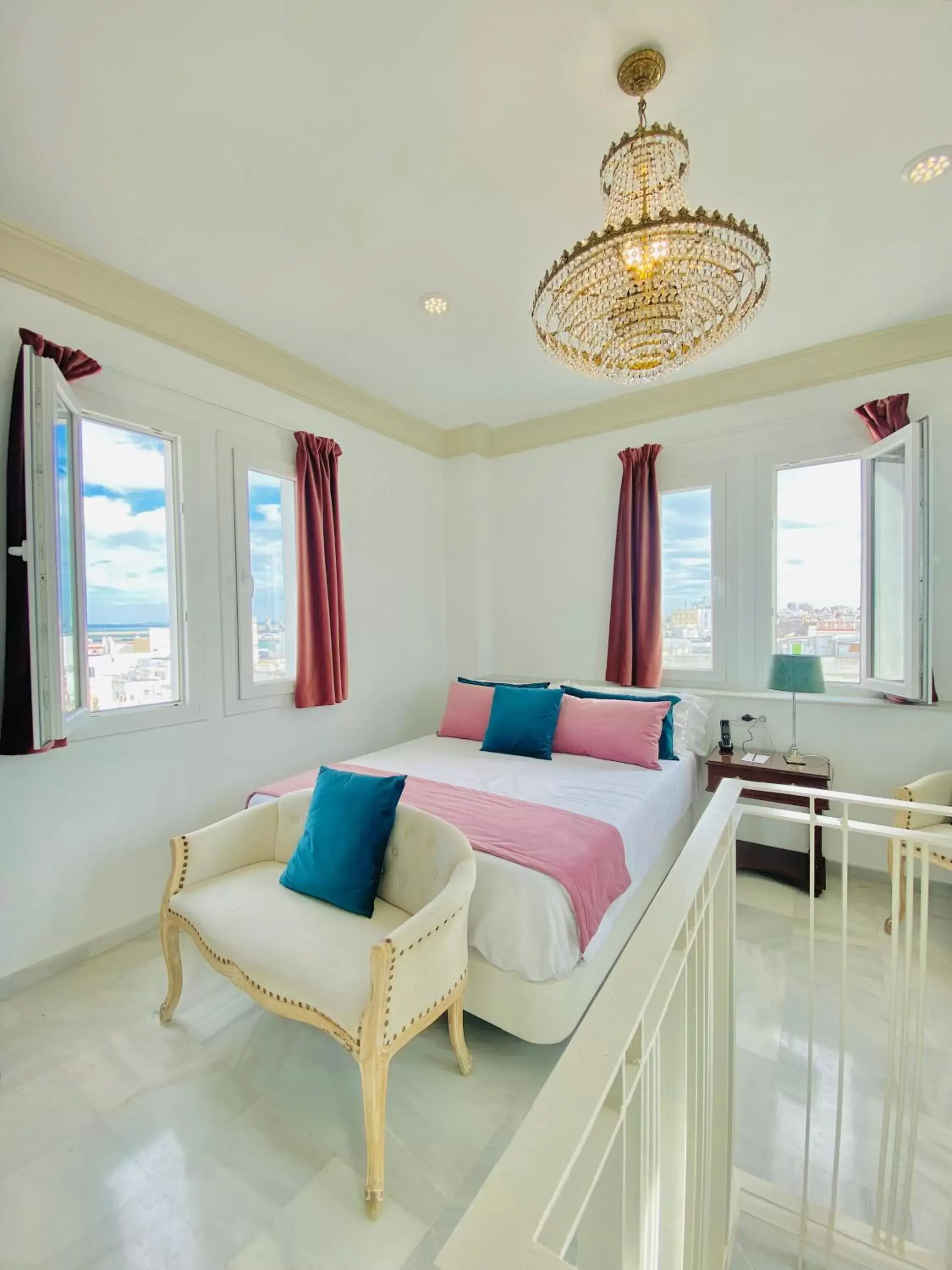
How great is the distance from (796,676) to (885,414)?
1.42 meters

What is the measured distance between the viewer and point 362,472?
3.52 metres

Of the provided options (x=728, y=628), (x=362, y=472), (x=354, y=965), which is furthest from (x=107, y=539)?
Answer: (x=728, y=628)

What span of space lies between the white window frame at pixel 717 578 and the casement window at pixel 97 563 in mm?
2949

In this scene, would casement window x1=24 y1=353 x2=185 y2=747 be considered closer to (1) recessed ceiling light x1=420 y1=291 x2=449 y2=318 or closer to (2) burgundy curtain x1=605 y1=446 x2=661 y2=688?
(1) recessed ceiling light x1=420 y1=291 x2=449 y2=318

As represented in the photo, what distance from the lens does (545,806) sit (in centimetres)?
217

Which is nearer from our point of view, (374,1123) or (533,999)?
(374,1123)

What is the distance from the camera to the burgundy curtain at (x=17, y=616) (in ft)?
6.34

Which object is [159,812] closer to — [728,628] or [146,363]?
[146,363]

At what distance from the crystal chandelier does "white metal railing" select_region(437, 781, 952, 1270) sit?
1.35 meters

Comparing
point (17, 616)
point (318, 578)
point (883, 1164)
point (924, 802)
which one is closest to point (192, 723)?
point (17, 616)

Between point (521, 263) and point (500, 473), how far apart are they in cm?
194

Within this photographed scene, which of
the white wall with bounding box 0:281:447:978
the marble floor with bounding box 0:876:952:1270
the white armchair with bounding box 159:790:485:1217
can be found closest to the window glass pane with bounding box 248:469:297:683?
the white wall with bounding box 0:281:447:978

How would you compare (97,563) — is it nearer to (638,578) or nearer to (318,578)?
(318,578)

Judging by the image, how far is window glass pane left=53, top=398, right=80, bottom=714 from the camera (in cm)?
197
